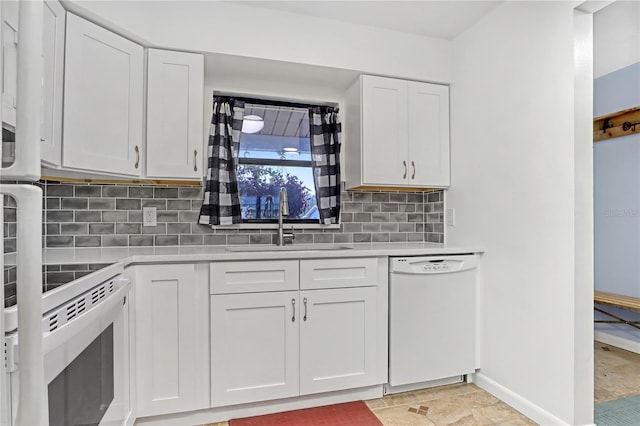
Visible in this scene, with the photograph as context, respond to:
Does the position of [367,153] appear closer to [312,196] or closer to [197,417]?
[312,196]

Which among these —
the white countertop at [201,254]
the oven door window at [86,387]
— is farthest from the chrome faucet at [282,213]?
the oven door window at [86,387]

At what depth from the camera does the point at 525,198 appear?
216cm

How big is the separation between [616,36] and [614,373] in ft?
8.63

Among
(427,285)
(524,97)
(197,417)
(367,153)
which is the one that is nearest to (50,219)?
(197,417)

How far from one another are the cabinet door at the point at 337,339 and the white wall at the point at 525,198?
81cm

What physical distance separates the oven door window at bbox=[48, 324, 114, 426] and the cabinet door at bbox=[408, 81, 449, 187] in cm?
207

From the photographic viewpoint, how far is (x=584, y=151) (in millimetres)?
1884

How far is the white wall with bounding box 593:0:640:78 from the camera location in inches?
118

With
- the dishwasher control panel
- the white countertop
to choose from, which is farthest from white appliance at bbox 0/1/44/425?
the dishwasher control panel

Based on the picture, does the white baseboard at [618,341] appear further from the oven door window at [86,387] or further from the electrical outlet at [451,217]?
the oven door window at [86,387]

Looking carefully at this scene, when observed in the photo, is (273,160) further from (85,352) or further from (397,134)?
(85,352)

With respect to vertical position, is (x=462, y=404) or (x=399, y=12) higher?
(x=399, y=12)

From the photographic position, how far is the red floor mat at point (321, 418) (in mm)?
2027

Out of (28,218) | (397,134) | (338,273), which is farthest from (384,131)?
(28,218)
